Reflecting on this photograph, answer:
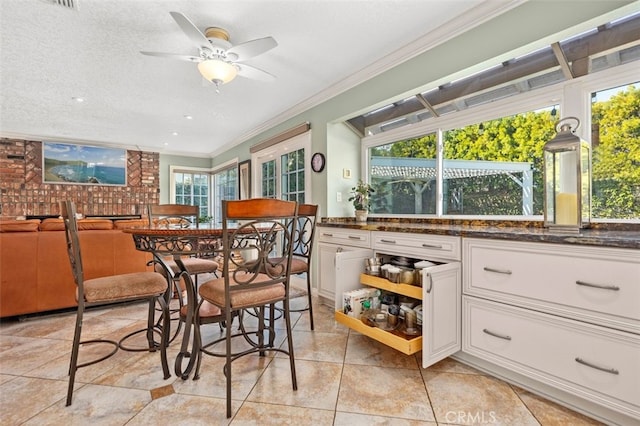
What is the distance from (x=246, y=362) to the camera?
1908mm

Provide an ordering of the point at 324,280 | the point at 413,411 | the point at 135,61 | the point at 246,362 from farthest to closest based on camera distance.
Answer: the point at 324,280 → the point at 135,61 → the point at 246,362 → the point at 413,411

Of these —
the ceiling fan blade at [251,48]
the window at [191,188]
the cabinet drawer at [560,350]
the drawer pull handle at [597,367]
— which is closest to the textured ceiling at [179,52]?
the ceiling fan blade at [251,48]

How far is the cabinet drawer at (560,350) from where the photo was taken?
48.7 inches

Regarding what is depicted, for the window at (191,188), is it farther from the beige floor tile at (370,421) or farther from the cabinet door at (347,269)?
the beige floor tile at (370,421)

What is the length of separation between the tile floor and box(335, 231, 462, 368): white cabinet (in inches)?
7.3

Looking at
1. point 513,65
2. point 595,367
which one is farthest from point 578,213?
point 513,65

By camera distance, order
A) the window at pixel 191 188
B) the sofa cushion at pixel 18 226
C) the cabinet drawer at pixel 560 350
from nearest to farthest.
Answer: the cabinet drawer at pixel 560 350 → the sofa cushion at pixel 18 226 → the window at pixel 191 188

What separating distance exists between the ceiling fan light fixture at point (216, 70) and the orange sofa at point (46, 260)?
5.42ft

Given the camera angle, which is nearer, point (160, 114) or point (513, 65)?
point (513, 65)

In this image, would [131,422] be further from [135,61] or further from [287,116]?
[287,116]

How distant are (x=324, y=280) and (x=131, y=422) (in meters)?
1.93

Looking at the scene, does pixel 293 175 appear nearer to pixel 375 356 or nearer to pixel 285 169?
pixel 285 169

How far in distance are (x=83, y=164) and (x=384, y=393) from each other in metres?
6.88

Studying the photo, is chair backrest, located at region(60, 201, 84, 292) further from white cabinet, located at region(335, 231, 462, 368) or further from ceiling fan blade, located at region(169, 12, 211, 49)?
white cabinet, located at region(335, 231, 462, 368)
